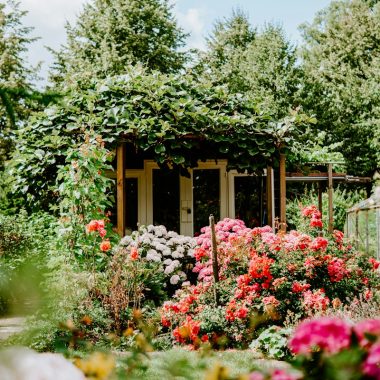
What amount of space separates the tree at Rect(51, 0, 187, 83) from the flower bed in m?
14.5

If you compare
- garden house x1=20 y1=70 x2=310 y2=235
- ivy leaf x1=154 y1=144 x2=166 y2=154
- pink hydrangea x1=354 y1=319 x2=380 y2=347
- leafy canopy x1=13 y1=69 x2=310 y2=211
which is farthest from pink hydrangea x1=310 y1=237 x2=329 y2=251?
pink hydrangea x1=354 y1=319 x2=380 y2=347

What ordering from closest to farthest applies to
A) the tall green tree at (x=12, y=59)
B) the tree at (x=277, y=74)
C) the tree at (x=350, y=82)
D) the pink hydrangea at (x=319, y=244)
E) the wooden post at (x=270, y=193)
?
the pink hydrangea at (x=319, y=244) → the wooden post at (x=270, y=193) → the tall green tree at (x=12, y=59) → the tree at (x=277, y=74) → the tree at (x=350, y=82)

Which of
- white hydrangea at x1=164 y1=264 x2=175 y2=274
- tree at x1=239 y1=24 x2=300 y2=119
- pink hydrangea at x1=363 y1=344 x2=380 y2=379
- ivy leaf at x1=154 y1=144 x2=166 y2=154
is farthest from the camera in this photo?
tree at x1=239 y1=24 x2=300 y2=119

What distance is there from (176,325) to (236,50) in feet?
79.9

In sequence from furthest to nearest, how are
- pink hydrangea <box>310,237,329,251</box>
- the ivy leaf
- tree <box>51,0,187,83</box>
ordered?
tree <box>51,0,187,83</box>, the ivy leaf, pink hydrangea <box>310,237,329,251</box>

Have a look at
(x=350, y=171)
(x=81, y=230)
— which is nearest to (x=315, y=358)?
(x=81, y=230)

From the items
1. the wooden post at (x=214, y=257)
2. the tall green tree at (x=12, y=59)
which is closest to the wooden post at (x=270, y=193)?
the wooden post at (x=214, y=257)

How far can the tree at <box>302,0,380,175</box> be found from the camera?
24.2 meters

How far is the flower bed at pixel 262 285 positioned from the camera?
669cm

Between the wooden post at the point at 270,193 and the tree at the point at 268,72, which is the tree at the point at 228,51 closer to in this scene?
the tree at the point at 268,72

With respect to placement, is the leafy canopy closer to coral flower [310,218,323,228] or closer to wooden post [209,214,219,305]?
coral flower [310,218,323,228]

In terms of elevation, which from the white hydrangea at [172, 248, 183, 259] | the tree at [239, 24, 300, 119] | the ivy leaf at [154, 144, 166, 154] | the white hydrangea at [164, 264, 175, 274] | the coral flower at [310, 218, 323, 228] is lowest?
the white hydrangea at [164, 264, 175, 274]

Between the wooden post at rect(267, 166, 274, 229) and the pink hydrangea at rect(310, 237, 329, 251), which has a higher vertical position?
the wooden post at rect(267, 166, 274, 229)

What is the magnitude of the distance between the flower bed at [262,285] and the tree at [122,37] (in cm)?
1450
